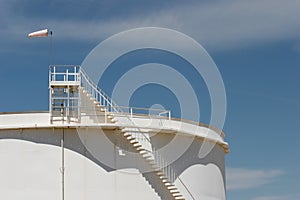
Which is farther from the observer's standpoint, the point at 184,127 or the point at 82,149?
the point at 184,127

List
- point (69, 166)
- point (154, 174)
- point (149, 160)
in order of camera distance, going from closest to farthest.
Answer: point (69, 166) → point (149, 160) → point (154, 174)

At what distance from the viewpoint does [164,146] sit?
27562mm

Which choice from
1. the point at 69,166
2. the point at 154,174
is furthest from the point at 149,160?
the point at 69,166

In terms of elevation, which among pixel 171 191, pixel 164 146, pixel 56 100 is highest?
pixel 56 100

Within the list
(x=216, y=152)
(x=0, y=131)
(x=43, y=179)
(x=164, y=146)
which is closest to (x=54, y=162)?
(x=43, y=179)

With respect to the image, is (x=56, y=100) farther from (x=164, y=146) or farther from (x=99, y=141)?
(x=164, y=146)

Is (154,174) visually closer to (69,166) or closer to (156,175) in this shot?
(156,175)

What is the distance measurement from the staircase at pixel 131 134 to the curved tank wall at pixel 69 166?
0.93 feet

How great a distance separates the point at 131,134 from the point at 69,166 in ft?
8.65

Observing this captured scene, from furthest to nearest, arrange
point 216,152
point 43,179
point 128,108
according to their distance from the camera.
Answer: point 216,152
point 128,108
point 43,179

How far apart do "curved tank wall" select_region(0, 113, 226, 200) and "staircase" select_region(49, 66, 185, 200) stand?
0.28 meters

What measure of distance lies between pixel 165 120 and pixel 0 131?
645cm

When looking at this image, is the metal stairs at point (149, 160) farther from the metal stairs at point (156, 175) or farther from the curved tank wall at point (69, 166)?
the curved tank wall at point (69, 166)

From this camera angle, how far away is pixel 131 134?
26656 mm
